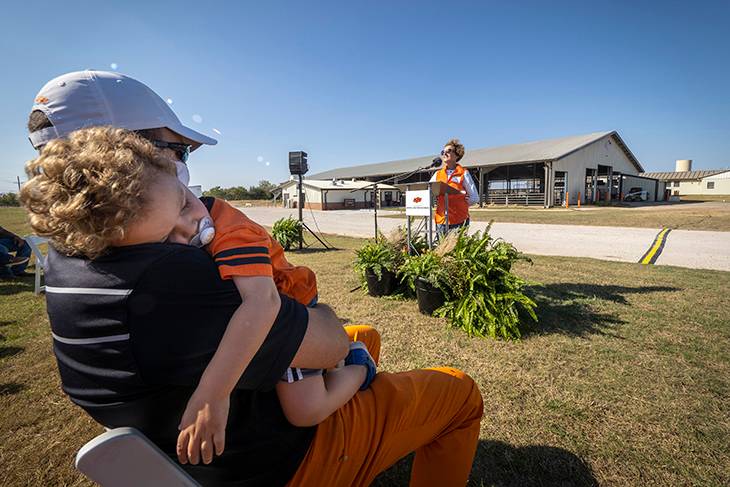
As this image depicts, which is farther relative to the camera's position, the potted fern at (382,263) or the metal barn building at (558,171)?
the metal barn building at (558,171)

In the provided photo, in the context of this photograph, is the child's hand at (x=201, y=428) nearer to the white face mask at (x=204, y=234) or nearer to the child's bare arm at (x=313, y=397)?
the child's bare arm at (x=313, y=397)

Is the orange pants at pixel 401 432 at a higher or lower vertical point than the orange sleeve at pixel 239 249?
lower

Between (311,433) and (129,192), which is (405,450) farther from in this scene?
(129,192)

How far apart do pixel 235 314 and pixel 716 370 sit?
3.82m

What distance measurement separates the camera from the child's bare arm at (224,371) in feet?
2.60

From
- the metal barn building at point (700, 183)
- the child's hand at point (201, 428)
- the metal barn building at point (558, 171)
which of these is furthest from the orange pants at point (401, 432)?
the metal barn building at point (700, 183)

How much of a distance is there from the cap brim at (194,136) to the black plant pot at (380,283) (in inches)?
149

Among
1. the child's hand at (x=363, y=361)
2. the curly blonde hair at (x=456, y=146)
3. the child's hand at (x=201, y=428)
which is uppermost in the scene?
the curly blonde hair at (x=456, y=146)

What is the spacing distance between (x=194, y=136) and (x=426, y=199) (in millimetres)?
3954

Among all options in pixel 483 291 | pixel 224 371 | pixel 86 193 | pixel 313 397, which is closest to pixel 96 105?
pixel 86 193

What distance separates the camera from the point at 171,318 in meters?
0.76

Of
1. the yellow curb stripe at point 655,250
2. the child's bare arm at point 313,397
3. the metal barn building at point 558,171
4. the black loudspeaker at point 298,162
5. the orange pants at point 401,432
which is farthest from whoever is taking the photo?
the metal barn building at point 558,171

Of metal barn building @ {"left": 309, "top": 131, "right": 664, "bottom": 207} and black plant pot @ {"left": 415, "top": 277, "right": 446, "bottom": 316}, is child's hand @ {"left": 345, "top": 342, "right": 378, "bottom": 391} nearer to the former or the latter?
black plant pot @ {"left": 415, "top": 277, "right": 446, "bottom": 316}

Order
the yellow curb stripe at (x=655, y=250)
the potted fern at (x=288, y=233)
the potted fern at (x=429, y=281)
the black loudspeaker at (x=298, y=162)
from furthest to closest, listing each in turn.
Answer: the potted fern at (x=288, y=233)
the black loudspeaker at (x=298, y=162)
the yellow curb stripe at (x=655, y=250)
the potted fern at (x=429, y=281)
